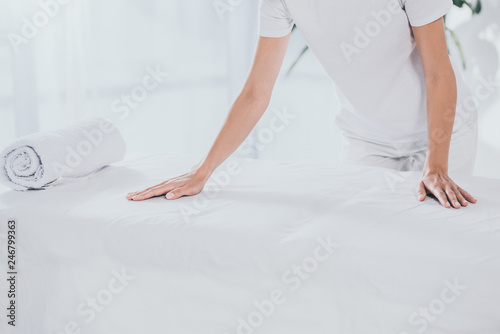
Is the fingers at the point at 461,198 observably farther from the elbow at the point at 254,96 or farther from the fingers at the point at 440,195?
the elbow at the point at 254,96

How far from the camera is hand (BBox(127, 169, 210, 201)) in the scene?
1268mm

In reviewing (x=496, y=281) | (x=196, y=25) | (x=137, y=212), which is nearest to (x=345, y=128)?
(x=137, y=212)

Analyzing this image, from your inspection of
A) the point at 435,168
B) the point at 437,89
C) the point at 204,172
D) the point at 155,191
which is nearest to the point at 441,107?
the point at 437,89

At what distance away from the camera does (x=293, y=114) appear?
11.3 ft

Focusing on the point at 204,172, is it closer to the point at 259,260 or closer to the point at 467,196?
the point at 259,260

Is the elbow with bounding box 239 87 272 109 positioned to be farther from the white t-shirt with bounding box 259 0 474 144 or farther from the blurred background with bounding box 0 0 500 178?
the blurred background with bounding box 0 0 500 178

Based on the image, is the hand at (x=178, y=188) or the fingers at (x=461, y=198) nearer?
the fingers at (x=461, y=198)

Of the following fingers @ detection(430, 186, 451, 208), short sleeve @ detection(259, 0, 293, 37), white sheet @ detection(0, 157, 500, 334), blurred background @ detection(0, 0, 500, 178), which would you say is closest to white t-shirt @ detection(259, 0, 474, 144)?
short sleeve @ detection(259, 0, 293, 37)

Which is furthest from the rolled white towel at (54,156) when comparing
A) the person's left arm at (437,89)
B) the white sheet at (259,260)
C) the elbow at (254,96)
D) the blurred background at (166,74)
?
the person's left arm at (437,89)

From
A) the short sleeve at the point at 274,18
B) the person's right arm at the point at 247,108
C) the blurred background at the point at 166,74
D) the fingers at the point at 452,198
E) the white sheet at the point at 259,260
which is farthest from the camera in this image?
the blurred background at the point at 166,74

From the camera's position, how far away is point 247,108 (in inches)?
58.9

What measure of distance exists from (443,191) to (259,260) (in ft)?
1.47

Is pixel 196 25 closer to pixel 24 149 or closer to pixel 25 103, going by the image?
pixel 25 103

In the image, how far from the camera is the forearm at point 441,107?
133cm
